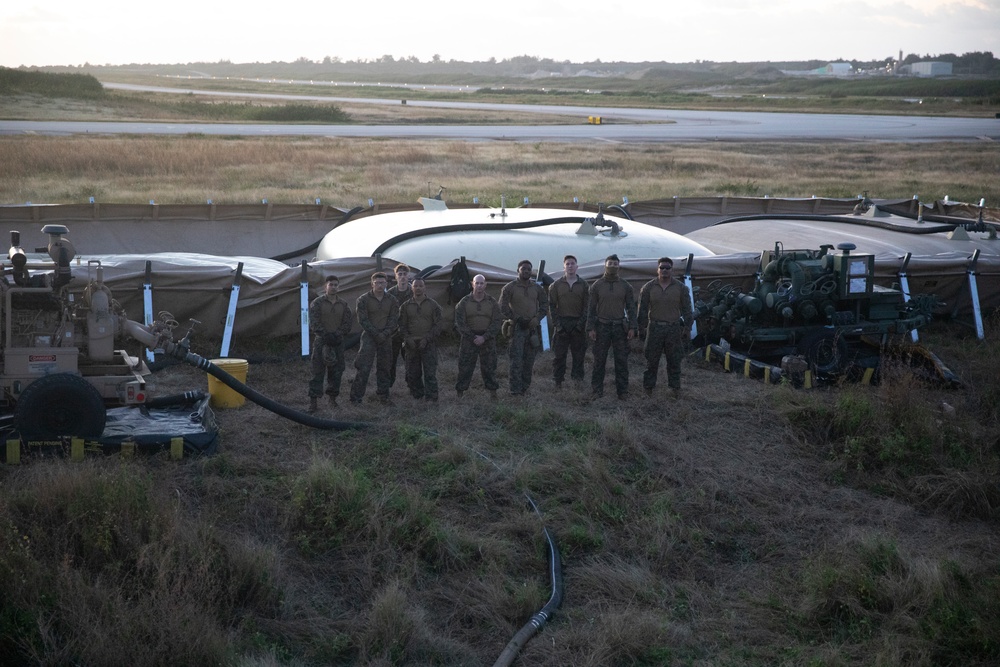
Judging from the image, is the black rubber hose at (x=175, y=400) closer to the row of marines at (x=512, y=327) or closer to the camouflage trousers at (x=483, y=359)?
the row of marines at (x=512, y=327)

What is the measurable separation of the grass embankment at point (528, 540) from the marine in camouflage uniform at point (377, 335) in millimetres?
309

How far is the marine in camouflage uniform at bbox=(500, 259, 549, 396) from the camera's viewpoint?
11.4 meters

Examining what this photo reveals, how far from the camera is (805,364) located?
39.4 feet

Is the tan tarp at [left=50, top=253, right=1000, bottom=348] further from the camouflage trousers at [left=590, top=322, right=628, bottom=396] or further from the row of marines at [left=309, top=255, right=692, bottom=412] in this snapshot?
the camouflage trousers at [left=590, top=322, right=628, bottom=396]

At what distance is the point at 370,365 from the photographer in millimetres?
11086

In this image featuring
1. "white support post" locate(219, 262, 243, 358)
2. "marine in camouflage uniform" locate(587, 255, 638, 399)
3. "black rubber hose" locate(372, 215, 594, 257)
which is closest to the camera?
"marine in camouflage uniform" locate(587, 255, 638, 399)

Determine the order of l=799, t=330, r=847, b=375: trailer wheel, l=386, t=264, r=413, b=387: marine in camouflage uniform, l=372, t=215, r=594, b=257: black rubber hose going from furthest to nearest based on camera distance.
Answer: l=372, t=215, r=594, b=257: black rubber hose → l=799, t=330, r=847, b=375: trailer wheel → l=386, t=264, r=413, b=387: marine in camouflage uniform

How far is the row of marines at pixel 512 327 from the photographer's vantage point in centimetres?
1105

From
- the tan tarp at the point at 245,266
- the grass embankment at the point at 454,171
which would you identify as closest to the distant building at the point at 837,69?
the grass embankment at the point at 454,171

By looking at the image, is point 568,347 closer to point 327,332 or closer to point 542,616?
point 327,332

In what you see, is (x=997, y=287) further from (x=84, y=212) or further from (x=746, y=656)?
(x=84, y=212)

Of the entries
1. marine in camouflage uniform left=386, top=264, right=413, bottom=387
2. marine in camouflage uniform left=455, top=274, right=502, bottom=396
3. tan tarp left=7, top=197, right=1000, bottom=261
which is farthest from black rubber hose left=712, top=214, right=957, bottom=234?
marine in camouflage uniform left=386, top=264, right=413, bottom=387

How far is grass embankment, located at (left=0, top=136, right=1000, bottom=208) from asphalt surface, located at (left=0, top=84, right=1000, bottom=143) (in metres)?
4.87

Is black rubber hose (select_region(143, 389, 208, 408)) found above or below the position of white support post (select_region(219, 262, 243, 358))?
below
